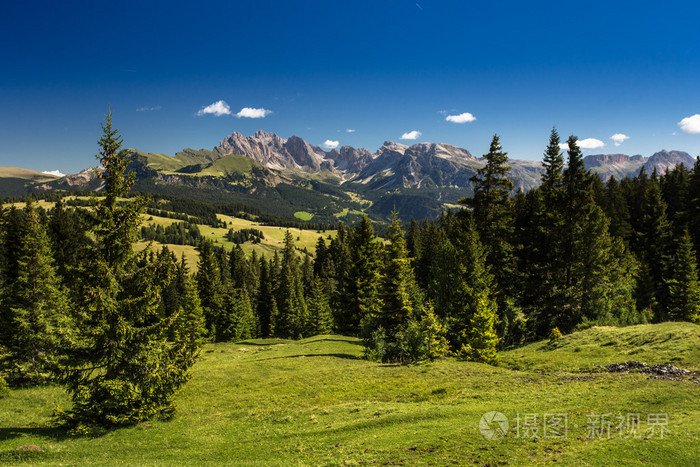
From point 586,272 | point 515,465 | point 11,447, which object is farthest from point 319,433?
point 586,272

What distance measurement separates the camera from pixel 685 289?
48.7m

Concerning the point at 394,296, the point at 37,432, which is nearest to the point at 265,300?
the point at 394,296

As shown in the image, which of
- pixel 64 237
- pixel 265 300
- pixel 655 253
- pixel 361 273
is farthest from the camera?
pixel 265 300

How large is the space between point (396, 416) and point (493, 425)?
17.3ft

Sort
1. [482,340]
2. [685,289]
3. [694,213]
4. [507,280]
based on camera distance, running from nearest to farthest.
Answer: [482,340] < [507,280] < [685,289] < [694,213]

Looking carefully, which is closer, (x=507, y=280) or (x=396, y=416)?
(x=396, y=416)

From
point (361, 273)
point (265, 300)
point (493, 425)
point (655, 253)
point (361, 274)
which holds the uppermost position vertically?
point (655, 253)

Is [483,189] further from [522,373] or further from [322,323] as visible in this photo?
[322,323]

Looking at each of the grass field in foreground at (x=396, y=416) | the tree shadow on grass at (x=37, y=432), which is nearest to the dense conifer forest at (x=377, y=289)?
the tree shadow on grass at (x=37, y=432)

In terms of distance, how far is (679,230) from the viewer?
2490 inches

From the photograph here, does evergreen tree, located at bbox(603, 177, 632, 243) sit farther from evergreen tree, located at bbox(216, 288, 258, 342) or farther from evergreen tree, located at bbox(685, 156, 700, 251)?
evergreen tree, located at bbox(216, 288, 258, 342)

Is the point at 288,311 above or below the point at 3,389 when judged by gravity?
below

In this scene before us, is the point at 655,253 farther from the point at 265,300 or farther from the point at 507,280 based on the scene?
the point at 265,300

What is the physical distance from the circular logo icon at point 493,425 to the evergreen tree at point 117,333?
16864 mm
